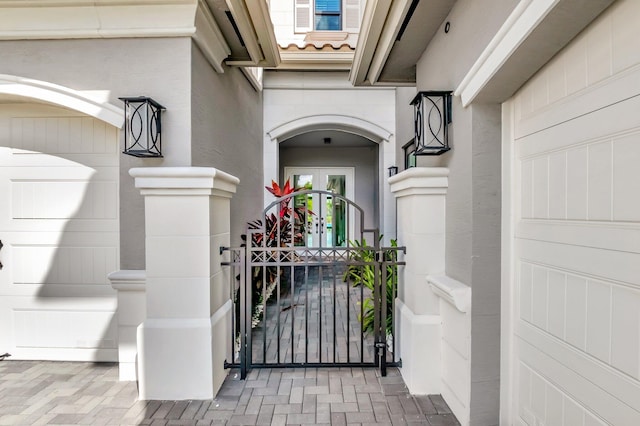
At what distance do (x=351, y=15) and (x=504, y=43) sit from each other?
17.5ft

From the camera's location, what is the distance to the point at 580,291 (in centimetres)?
139

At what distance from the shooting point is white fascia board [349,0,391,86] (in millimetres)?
2407

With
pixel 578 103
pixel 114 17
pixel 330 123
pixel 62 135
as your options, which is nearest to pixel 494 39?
pixel 578 103

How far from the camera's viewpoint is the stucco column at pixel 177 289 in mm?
2293

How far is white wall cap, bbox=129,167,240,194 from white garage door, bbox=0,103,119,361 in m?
0.82

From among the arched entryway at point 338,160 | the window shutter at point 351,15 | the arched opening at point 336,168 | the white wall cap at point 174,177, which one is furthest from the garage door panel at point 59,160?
the arched opening at point 336,168

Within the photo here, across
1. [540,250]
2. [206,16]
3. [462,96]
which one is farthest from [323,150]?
[540,250]

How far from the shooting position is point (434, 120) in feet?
7.64

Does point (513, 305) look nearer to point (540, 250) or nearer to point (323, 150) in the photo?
point (540, 250)

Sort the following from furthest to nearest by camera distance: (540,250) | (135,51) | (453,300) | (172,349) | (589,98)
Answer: (135,51) → (172,349) → (453,300) → (540,250) → (589,98)

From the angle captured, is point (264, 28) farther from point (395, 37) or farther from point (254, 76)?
point (254, 76)

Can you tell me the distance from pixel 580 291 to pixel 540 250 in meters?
0.29

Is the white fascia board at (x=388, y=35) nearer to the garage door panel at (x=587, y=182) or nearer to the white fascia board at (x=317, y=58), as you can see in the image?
the garage door panel at (x=587, y=182)

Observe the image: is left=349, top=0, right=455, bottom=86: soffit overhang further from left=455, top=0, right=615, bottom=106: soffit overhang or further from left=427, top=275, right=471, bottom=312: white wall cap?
left=427, top=275, right=471, bottom=312: white wall cap
